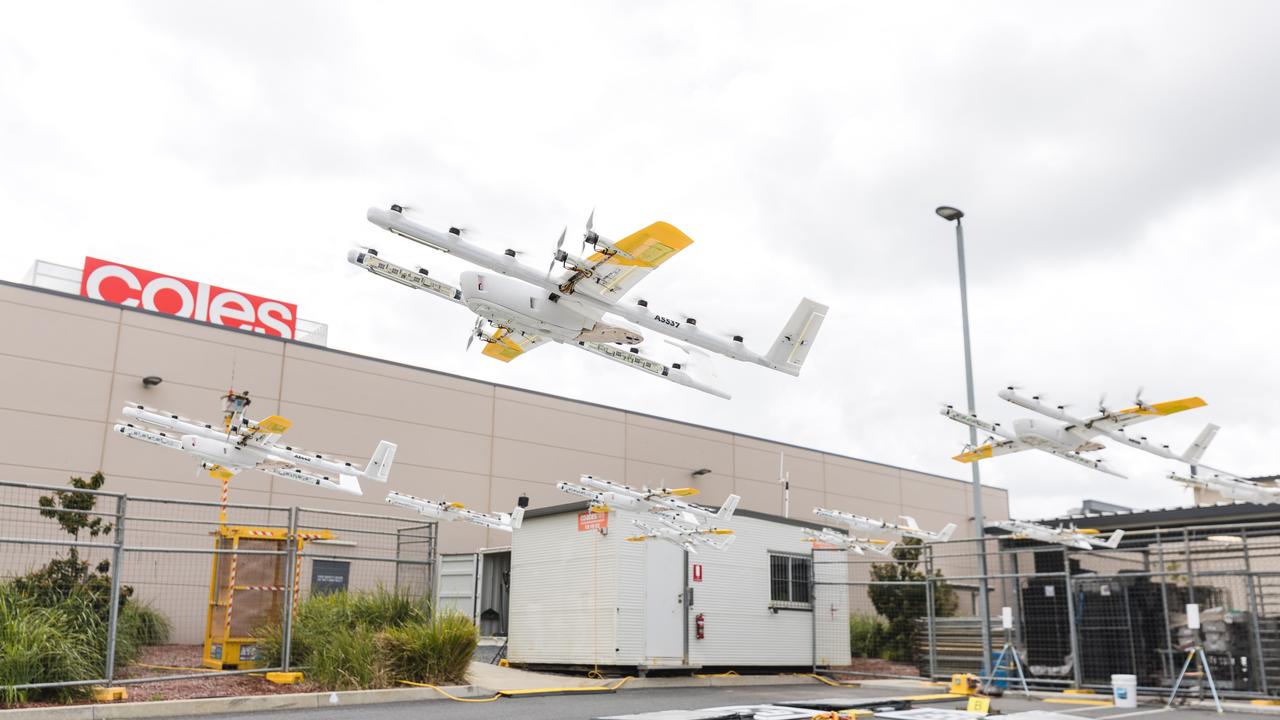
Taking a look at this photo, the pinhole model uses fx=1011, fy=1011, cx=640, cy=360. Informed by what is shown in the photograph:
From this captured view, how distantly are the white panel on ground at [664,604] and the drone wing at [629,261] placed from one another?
7.63 meters

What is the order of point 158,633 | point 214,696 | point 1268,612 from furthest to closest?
point 158,633, point 1268,612, point 214,696

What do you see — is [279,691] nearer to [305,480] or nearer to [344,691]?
[344,691]

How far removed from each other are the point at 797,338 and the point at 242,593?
35.3ft

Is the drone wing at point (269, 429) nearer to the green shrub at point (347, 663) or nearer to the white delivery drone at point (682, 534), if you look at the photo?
the green shrub at point (347, 663)

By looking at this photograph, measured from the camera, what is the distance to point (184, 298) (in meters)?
30.6

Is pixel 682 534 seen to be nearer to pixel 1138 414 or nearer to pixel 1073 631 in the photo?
pixel 1073 631

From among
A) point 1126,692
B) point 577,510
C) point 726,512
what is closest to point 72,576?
point 577,510

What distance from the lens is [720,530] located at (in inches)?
871

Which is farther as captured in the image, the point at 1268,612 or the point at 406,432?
the point at 406,432

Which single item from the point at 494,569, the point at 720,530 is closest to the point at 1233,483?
the point at 720,530

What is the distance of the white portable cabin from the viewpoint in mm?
20844

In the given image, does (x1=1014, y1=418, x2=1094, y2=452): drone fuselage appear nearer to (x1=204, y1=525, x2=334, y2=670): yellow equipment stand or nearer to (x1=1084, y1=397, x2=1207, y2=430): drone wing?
(x1=1084, y1=397, x2=1207, y2=430): drone wing

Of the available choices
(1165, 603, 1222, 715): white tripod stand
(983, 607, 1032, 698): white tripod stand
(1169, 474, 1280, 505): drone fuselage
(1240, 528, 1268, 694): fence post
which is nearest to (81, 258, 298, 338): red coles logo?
(983, 607, 1032, 698): white tripod stand

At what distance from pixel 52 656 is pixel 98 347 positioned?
1415 centimetres
